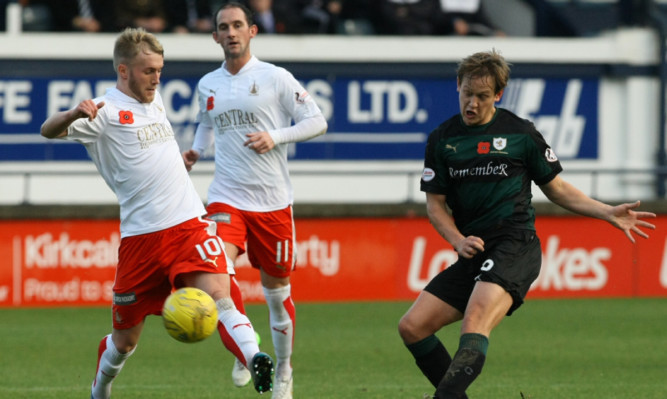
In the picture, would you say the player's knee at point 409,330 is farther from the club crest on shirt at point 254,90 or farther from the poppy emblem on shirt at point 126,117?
the club crest on shirt at point 254,90

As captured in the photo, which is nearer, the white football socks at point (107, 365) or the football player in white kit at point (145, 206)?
the football player in white kit at point (145, 206)

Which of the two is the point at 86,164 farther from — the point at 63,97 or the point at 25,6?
the point at 25,6

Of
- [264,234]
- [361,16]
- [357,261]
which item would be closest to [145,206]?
[264,234]

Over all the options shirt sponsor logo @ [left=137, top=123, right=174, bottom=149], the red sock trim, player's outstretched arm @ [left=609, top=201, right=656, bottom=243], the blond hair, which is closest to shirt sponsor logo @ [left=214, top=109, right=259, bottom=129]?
shirt sponsor logo @ [left=137, top=123, right=174, bottom=149]

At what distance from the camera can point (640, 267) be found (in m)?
16.5

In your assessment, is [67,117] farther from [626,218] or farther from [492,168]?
[626,218]

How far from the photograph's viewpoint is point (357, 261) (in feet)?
52.6

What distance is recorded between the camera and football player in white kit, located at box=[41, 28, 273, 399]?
21.2 ft

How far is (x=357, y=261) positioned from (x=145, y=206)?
31.4 ft

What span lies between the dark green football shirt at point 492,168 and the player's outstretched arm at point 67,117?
1.86 meters

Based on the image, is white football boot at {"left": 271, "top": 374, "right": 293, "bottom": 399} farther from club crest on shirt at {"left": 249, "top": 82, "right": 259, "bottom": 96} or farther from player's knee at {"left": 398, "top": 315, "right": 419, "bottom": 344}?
club crest on shirt at {"left": 249, "top": 82, "right": 259, "bottom": 96}

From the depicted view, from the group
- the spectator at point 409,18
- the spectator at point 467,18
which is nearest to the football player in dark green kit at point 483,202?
the spectator at point 409,18

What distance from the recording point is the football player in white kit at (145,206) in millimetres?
6473

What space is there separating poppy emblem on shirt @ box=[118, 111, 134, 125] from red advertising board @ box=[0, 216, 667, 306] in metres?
8.90
